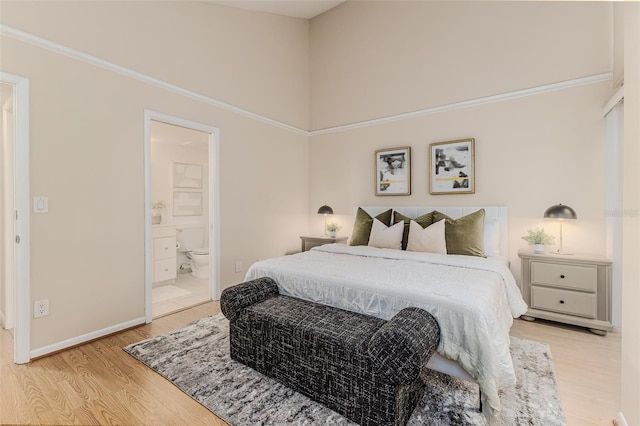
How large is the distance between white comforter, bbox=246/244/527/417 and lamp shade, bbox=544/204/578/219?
95 cm

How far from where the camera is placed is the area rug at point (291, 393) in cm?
159

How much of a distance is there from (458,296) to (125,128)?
10.2 feet

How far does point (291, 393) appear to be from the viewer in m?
1.80

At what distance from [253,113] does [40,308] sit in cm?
303

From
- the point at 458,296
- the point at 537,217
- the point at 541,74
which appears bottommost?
the point at 458,296

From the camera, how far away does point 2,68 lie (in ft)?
6.79

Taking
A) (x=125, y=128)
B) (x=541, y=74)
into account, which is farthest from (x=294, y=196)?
(x=541, y=74)

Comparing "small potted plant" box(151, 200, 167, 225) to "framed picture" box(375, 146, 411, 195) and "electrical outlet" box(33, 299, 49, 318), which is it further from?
"framed picture" box(375, 146, 411, 195)

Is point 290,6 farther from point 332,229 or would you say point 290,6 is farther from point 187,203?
point 187,203

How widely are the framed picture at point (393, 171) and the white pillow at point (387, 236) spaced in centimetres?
76

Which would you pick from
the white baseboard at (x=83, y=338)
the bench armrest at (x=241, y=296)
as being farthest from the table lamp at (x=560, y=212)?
the white baseboard at (x=83, y=338)

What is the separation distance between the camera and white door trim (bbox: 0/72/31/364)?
214 centimetres

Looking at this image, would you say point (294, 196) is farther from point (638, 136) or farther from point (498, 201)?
point (638, 136)

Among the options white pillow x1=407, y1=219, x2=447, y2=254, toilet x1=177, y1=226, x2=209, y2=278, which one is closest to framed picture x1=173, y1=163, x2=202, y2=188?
toilet x1=177, y1=226, x2=209, y2=278
